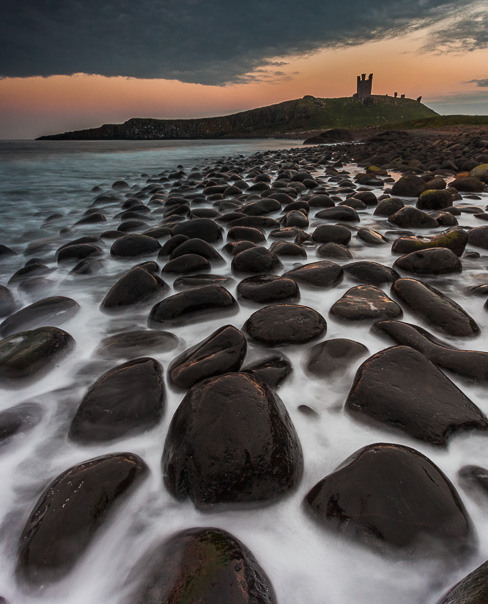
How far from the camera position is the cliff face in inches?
3334

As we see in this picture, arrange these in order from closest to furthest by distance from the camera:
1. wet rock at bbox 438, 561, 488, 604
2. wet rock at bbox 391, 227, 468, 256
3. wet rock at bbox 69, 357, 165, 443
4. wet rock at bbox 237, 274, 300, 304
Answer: wet rock at bbox 438, 561, 488, 604 → wet rock at bbox 69, 357, 165, 443 → wet rock at bbox 237, 274, 300, 304 → wet rock at bbox 391, 227, 468, 256

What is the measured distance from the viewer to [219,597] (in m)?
0.71

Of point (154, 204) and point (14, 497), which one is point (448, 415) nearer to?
point (14, 497)

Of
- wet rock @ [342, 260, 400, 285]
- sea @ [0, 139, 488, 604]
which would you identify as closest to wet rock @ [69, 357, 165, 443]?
sea @ [0, 139, 488, 604]

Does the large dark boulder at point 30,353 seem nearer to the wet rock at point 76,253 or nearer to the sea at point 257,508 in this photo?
the sea at point 257,508

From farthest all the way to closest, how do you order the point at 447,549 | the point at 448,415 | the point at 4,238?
1. the point at 4,238
2. the point at 448,415
3. the point at 447,549

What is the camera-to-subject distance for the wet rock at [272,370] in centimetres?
148

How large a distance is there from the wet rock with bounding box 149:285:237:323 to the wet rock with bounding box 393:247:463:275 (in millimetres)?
1397

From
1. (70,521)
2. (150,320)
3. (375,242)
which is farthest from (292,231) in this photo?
(70,521)

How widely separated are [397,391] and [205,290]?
1.23 metres

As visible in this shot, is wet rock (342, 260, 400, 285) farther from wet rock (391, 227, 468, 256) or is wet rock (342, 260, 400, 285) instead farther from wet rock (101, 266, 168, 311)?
wet rock (101, 266, 168, 311)

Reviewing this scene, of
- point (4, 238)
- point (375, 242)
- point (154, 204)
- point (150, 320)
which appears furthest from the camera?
point (154, 204)

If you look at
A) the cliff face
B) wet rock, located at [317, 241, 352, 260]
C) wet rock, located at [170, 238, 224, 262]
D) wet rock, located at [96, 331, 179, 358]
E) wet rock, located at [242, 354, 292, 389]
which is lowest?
wet rock, located at [96, 331, 179, 358]

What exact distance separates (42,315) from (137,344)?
0.81 m
